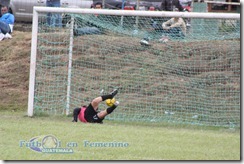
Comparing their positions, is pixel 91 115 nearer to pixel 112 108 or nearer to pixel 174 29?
pixel 112 108

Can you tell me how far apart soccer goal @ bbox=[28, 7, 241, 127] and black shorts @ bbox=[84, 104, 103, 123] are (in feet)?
3.14

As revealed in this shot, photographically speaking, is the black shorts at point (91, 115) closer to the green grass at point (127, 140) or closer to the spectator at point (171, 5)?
the green grass at point (127, 140)

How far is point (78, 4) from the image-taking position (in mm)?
22453

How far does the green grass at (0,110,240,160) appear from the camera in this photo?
10008 millimetres

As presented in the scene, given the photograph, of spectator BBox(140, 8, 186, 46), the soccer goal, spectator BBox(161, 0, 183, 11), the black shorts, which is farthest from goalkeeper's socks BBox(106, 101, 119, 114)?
spectator BBox(161, 0, 183, 11)

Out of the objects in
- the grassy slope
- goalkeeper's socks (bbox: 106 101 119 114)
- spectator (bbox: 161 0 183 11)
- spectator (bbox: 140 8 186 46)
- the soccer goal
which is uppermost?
spectator (bbox: 161 0 183 11)

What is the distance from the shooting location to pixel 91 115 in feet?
47.3

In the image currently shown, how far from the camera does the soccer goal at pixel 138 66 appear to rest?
587 inches

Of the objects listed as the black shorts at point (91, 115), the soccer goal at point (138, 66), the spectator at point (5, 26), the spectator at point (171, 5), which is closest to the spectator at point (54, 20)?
the soccer goal at point (138, 66)

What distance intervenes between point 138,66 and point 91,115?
84.6 inches

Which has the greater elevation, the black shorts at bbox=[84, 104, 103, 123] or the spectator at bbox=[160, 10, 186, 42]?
the spectator at bbox=[160, 10, 186, 42]

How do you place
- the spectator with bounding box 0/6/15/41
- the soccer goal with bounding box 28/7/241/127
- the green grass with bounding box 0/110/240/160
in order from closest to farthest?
the green grass with bounding box 0/110/240/160 → the soccer goal with bounding box 28/7/241/127 → the spectator with bounding box 0/6/15/41

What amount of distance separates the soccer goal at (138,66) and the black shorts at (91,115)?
0.96 meters

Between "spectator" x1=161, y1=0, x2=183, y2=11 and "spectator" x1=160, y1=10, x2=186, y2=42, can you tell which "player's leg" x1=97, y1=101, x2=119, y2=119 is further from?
"spectator" x1=161, y1=0, x2=183, y2=11
